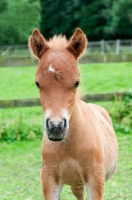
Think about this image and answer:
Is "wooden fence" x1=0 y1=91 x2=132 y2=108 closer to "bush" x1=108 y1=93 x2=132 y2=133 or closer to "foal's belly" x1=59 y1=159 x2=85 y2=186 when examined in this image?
"bush" x1=108 y1=93 x2=132 y2=133

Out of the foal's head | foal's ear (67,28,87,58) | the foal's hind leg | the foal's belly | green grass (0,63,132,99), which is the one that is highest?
foal's ear (67,28,87,58)

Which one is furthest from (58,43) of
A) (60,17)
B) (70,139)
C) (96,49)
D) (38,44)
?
(60,17)

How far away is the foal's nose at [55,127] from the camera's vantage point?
9.39 feet

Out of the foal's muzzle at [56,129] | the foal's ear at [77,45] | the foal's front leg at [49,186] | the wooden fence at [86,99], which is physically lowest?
the wooden fence at [86,99]

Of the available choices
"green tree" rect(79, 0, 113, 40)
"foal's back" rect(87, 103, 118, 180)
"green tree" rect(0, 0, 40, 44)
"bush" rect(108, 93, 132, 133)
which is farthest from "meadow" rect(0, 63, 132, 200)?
"green tree" rect(79, 0, 113, 40)

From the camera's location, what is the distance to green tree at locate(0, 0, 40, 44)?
36.2 metres

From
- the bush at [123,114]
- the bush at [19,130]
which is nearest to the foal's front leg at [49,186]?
the bush at [19,130]

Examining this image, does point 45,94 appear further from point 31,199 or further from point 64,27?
point 64,27

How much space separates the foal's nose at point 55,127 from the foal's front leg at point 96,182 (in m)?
0.68

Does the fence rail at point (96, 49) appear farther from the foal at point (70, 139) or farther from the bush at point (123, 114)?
the foal at point (70, 139)

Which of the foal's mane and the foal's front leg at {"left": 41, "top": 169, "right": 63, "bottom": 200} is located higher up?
the foal's mane

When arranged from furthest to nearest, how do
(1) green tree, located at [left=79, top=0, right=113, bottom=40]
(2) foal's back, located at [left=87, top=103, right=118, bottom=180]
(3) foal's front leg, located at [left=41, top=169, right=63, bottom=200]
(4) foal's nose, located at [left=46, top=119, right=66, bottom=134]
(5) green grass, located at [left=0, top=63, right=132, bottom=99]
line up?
(1) green tree, located at [left=79, top=0, right=113, bottom=40], (5) green grass, located at [left=0, top=63, right=132, bottom=99], (2) foal's back, located at [left=87, top=103, right=118, bottom=180], (3) foal's front leg, located at [left=41, top=169, right=63, bottom=200], (4) foal's nose, located at [left=46, top=119, right=66, bottom=134]

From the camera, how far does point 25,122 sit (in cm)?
782

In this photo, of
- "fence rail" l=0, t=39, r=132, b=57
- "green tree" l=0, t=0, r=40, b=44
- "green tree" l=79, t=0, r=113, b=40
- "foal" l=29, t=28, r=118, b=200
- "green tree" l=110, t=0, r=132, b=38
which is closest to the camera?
"foal" l=29, t=28, r=118, b=200
